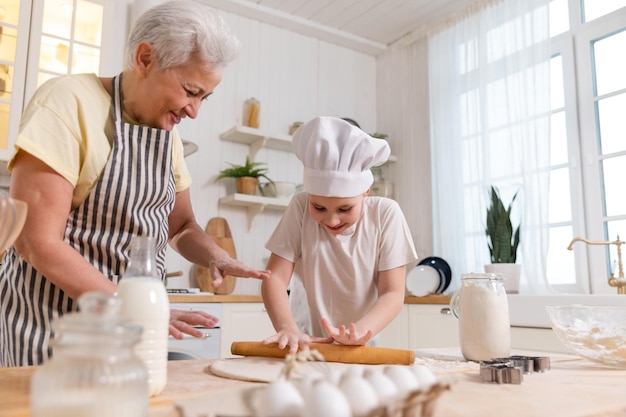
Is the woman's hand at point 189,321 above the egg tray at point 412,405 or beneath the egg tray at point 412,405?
above

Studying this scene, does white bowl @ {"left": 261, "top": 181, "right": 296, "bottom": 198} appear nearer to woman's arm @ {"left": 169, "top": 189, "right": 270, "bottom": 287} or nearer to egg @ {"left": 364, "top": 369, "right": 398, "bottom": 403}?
woman's arm @ {"left": 169, "top": 189, "right": 270, "bottom": 287}

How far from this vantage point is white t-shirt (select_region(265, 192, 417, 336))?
1.48 metres

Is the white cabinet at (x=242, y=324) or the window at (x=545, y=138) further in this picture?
the window at (x=545, y=138)

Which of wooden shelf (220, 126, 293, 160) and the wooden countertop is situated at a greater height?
wooden shelf (220, 126, 293, 160)

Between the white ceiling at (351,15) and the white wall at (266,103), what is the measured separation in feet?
0.44

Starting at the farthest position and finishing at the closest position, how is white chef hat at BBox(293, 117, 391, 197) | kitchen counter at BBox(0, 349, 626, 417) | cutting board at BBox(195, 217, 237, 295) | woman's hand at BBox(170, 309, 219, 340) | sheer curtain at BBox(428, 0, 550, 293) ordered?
cutting board at BBox(195, 217, 237, 295)
sheer curtain at BBox(428, 0, 550, 293)
white chef hat at BBox(293, 117, 391, 197)
woman's hand at BBox(170, 309, 219, 340)
kitchen counter at BBox(0, 349, 626, 417)

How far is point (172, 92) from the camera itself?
118 cm

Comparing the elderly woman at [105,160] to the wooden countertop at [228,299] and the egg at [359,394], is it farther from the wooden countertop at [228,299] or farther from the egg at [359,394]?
the wooden countertop at [228,299]

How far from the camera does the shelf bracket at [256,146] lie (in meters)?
3.66

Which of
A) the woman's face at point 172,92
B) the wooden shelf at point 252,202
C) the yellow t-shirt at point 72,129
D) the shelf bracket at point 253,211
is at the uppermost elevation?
the wooden shelf at point 252,202

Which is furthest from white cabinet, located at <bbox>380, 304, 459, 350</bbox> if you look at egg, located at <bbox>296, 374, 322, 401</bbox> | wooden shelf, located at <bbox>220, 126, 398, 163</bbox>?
egg, located at <bbox>296, 374, 322, 401</bbox>

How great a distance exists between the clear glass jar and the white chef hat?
90cm

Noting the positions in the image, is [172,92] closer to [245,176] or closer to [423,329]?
[423,329]

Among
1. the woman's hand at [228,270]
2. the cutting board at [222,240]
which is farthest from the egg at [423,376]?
the cutting board at [222,240]
